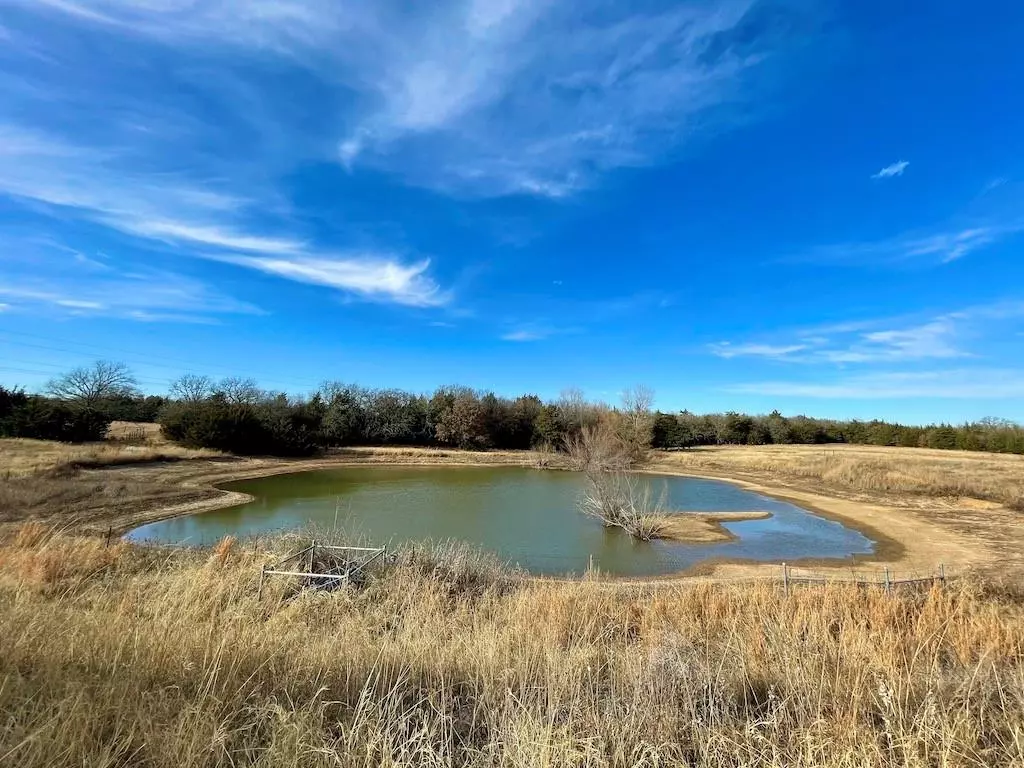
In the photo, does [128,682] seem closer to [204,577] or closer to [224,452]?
[204,577]

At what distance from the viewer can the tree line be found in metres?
42.8

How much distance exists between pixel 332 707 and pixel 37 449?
40.0 m

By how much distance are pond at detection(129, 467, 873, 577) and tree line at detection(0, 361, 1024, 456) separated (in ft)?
40.5

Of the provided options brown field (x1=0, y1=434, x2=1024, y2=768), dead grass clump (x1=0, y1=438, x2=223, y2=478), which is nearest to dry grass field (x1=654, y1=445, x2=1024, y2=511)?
brown field (x1=0, y1=434, x2=1024, y2=768)

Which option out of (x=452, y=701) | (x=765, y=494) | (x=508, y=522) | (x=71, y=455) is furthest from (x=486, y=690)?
(x=71, y=455)

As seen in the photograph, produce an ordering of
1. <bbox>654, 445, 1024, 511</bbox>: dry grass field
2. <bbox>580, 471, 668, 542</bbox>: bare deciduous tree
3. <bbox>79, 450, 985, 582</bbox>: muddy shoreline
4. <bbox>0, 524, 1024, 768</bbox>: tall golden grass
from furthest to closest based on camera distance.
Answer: <bbox>654, 445, 1024, 511</bbox>: dry grass field, <bbox>580, 471, 668, 542</bbox>: bare deciduous tree, <bbox>79, 450, 985, 582</bbox>: muddy shoreline, <bbox>0, 524, 1024, 768</bbox>: tall golden grass

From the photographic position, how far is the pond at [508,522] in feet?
55.2

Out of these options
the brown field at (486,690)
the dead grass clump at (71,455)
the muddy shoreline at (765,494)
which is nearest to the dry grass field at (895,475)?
the muddy shoreline at (765,494)

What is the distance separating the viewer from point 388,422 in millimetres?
57750

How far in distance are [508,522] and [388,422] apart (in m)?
38.6

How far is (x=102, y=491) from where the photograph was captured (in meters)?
21.9

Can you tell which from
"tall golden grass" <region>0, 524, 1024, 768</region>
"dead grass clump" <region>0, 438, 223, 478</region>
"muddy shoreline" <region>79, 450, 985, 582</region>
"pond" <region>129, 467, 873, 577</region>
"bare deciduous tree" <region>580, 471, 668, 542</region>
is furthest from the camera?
"dead grass clump" <region>0, 438, 223, 478</region>

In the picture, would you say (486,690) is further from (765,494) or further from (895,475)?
(895,475)

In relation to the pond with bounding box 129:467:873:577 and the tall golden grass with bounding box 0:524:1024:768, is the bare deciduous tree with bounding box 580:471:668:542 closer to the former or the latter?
the pond with bounding box 129:467:873:577
